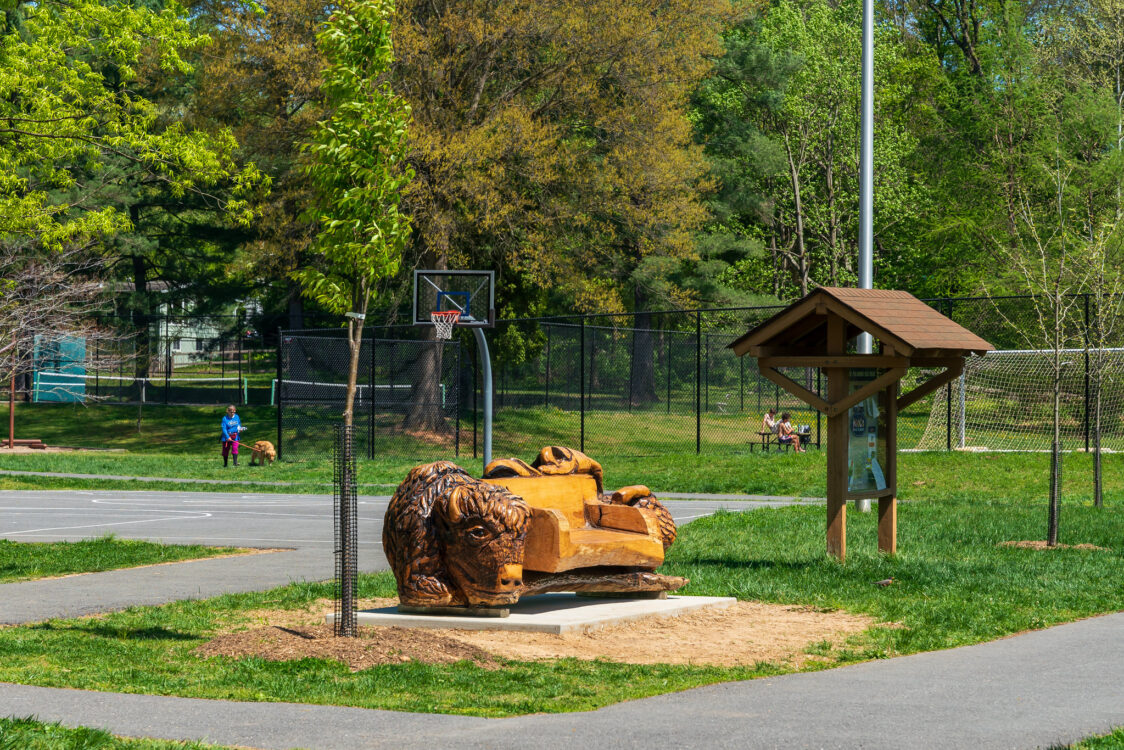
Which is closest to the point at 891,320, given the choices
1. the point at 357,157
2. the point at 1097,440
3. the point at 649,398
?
the point at 1097,440

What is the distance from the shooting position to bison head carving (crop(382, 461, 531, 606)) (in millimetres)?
9477

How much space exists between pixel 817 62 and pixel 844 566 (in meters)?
36.3

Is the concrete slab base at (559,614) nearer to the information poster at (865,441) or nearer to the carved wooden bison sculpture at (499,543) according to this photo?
the carved wooden bison sculpture at (499,543)

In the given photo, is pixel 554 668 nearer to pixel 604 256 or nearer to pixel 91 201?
pixel 604 256

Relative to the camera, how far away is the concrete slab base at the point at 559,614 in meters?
9.57

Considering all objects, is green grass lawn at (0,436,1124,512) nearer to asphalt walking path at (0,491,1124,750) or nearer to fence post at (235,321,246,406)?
asphalt walking path at (0,491,1124,750)

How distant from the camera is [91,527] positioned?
60.1 ft

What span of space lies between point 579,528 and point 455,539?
5.52ft

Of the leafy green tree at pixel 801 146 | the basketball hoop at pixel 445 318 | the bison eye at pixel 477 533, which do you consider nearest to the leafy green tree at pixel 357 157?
the bison eye at pixel 477 533

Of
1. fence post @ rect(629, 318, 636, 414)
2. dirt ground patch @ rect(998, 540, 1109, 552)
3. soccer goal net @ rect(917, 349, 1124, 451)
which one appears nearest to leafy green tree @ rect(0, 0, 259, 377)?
dirt ground patch @ rect(998, 540, 1109, 552)

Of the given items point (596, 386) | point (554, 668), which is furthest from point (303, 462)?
point (554, 668)

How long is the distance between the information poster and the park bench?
300cm

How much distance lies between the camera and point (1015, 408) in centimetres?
2877

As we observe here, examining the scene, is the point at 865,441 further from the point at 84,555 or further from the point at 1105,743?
the point at 84,555
